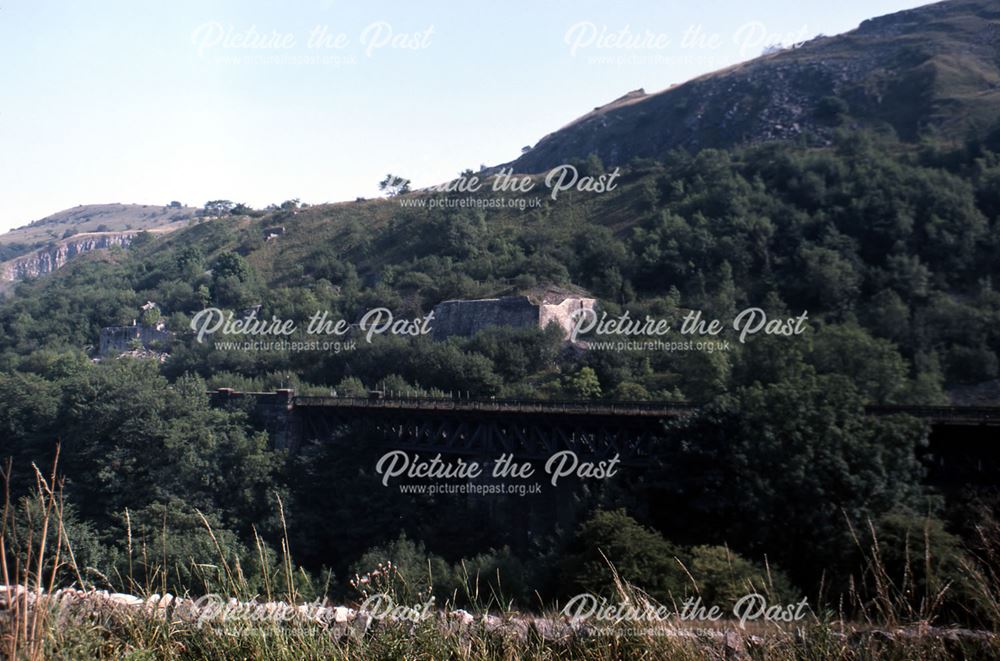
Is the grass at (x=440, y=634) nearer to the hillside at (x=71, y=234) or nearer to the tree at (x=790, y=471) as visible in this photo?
the tree at (x=790, y=471)

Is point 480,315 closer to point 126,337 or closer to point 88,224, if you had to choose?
point 126,337

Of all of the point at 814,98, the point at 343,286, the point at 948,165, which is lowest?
the point at 343,286

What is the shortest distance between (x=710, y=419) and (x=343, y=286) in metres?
45.0

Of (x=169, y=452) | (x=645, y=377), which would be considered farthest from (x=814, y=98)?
(x=169, y=452)

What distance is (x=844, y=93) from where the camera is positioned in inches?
3019

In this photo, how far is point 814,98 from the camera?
79062mm

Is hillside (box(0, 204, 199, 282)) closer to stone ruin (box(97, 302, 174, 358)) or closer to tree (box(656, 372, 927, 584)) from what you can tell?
stone ruin (box(97, 302, 174, 358))

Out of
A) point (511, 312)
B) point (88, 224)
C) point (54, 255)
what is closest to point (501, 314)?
point (511, 312)

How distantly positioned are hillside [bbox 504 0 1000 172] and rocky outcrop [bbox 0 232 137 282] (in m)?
87.3

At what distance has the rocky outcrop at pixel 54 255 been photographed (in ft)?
433

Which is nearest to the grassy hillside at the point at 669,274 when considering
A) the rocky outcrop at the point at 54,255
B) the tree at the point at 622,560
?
the tree at the point at 622,560

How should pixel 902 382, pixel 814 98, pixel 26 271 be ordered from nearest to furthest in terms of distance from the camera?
1. pixel 902 382
2. pixel 814 98
3. pixel 26 271

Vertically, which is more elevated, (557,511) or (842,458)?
(842,458)

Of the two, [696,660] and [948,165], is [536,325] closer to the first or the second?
[948,165]
